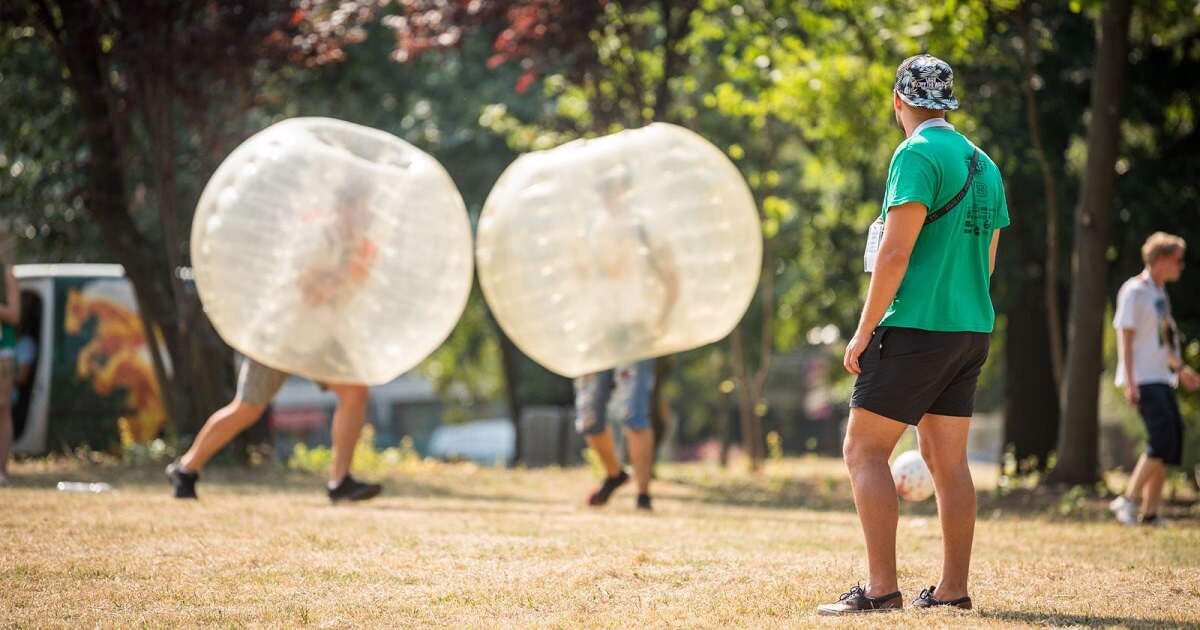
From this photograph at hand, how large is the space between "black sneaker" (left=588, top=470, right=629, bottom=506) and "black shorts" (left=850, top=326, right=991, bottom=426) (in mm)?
4524

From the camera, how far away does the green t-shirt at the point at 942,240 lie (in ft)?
16.1

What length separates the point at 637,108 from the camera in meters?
13.2

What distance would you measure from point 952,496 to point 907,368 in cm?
56

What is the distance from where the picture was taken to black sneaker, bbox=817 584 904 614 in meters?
4.93

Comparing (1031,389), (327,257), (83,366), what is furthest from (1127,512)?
(83,366)

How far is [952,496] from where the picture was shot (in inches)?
202

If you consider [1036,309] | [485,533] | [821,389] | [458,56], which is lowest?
[821,389]

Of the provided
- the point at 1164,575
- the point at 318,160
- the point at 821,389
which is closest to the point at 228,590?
the point at 318,160

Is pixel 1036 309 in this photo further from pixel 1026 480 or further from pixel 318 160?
pixel 318 160

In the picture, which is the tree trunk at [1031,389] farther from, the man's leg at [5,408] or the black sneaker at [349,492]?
the man's leg at [5,408]

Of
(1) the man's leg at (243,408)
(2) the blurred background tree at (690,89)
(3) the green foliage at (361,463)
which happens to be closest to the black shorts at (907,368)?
(1) the man's leg at (243,408)

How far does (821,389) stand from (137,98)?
28.0 metres

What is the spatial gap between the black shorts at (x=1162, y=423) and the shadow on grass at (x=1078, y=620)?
12.2 ft

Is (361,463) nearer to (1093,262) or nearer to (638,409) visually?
(638,409)
